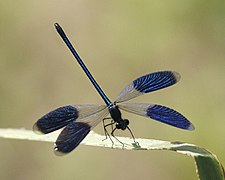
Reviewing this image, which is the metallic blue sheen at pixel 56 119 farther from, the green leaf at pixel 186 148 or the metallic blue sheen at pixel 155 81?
the metallic blue sheen at pixel 155 81

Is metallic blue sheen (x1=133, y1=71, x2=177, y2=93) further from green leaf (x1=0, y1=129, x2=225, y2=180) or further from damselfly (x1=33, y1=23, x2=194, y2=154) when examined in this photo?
Result: green leaf (x1=0, y1=129, x2=225, y2=180)

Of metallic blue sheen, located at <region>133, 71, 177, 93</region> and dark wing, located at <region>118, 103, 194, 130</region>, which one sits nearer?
dark wing, located at <region>118, 103, 194, 130</region>

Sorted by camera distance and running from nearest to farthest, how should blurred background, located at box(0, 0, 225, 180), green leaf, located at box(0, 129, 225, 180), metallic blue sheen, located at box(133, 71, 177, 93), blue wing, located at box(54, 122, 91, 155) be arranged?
green leaf, located at box(0, 129, 225, 180) < blue wing, located at box(54, 122, 91, 155) < metallic blue sheen, located at box(133, 71, 177, 93) < blurred background, located at box(0, 0, 225, 180)

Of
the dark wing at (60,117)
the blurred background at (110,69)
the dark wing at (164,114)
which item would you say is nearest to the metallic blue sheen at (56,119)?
the dark wing at (60,117)

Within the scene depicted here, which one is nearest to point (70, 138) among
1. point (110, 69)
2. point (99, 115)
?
point (99, 115)

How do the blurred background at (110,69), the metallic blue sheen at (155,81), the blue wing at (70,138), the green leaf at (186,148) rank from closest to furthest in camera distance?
the green leaf at (186,148), the blue wing at (70,138), the metallic blue sheen at (155,81), the blurred background at (110,69)

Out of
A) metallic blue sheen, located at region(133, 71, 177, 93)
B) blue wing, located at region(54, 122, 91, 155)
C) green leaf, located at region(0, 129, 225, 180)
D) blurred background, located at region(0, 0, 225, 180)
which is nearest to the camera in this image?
green leaf, located at region(0, 129, 225, 180)

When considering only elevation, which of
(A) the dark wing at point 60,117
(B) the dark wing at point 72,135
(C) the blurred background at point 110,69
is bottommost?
(C) the blurred background at point 110,69

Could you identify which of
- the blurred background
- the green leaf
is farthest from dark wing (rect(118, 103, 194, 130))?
the blurred background
